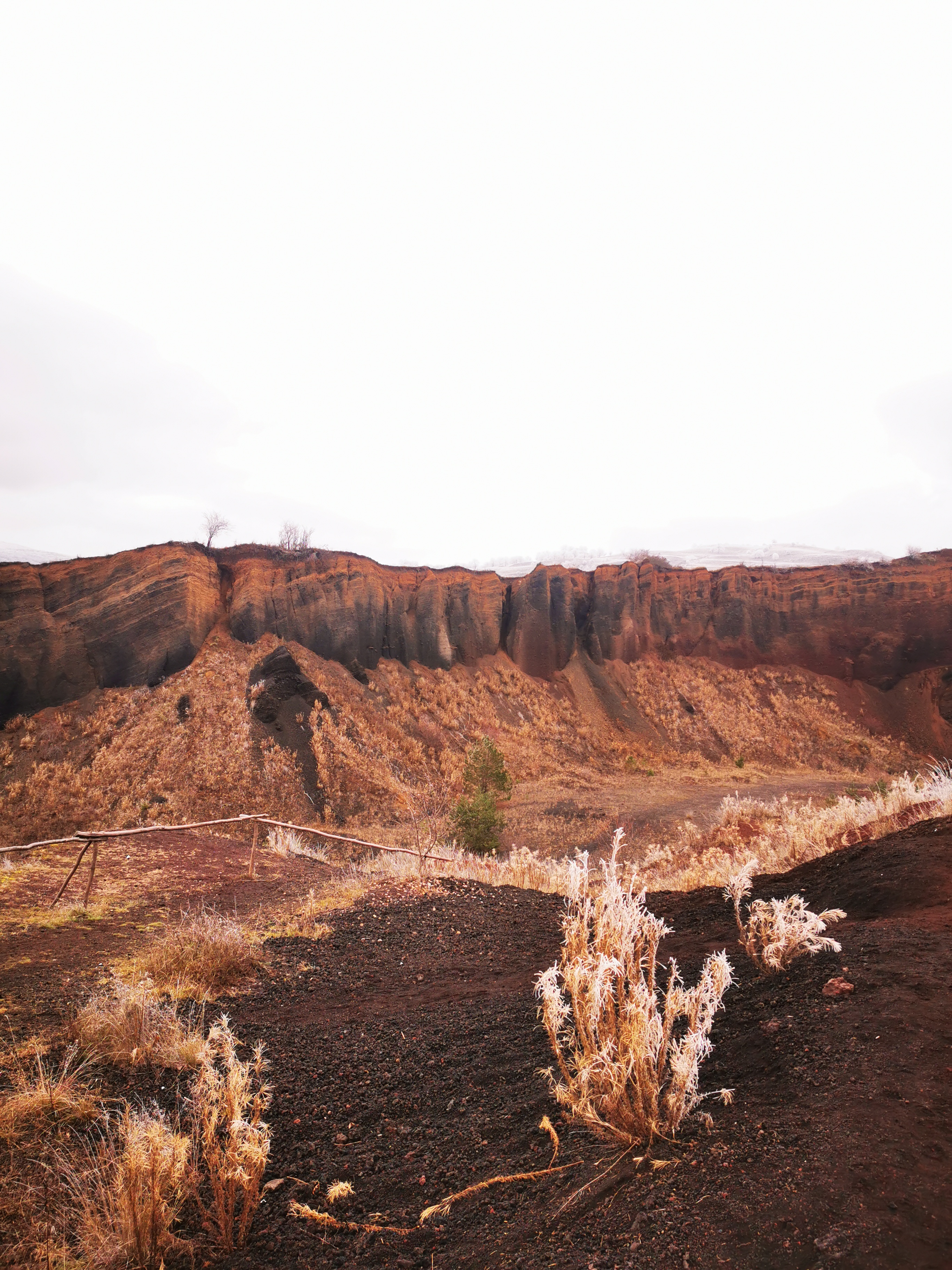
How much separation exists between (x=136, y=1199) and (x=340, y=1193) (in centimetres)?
81

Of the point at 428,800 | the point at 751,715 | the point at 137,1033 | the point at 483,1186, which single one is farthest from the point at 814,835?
the point at 751,715

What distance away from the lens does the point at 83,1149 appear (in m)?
2.89

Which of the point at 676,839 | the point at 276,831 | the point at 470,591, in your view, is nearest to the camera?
the point at 276,831

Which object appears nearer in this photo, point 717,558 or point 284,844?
point 284,844

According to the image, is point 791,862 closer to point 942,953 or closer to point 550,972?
point 942,953

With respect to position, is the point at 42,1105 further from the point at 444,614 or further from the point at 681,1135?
the point at 444,614

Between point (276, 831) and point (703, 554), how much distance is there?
356ft

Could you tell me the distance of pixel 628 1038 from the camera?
8.59ft

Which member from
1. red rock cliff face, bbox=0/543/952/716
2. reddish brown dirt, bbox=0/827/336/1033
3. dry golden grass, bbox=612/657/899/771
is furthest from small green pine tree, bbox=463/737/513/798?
dry golden grass, bbox=612/657/899/771

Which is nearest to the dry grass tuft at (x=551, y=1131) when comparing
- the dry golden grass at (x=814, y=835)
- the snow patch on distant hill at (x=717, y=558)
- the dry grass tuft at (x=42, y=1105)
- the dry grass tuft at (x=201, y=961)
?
the dry grass tuft at (x=42, y=1105)

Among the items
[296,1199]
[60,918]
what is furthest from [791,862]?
[60,918]

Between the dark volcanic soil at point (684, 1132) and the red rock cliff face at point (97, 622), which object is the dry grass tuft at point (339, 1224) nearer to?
the dark volcanic soil at point (684, 1132)

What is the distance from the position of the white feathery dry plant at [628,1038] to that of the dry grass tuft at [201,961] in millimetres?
3203

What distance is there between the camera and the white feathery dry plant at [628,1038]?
243cm
